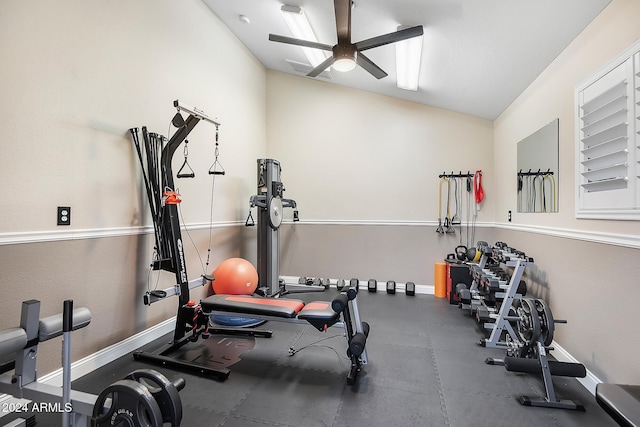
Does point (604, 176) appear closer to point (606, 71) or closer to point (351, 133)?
point (606, 71)

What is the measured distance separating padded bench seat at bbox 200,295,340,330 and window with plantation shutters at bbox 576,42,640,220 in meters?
1.90

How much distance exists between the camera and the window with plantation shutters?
5.54 feet

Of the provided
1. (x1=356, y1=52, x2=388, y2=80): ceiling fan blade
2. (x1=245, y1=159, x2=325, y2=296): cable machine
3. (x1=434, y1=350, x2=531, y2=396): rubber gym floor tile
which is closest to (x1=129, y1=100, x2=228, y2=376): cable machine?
(x1=245, y1=159, x2=325, y2=296): cable machine

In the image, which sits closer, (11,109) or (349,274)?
(11,109)

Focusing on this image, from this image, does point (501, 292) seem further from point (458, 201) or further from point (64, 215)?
point (64, 215)

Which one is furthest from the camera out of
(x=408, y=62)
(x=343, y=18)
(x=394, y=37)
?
(x=408, y=62)

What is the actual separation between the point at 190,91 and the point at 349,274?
3391 millimetres

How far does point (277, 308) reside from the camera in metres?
2.29

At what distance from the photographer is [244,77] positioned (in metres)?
4.41

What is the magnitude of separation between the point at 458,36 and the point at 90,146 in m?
3.23

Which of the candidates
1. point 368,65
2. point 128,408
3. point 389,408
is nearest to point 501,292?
point 389,408

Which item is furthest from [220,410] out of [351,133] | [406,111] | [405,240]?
[406,111]

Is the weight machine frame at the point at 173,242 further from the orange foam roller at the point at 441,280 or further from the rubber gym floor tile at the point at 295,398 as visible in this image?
the orange foam roller at the point at 441,280

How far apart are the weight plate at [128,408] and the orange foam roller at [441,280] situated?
3.92 m
